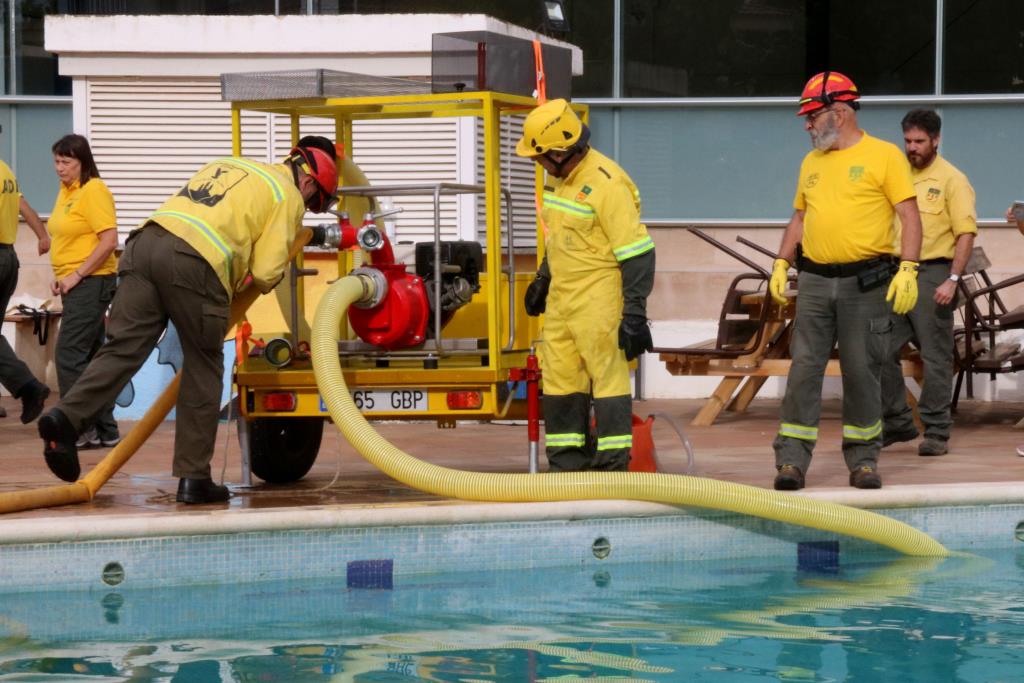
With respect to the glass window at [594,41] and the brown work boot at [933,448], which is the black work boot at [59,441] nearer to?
the brown work boot at [933,448]

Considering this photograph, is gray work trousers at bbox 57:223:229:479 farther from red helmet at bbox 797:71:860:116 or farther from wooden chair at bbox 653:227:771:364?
wooden chair at bbox 653:227:771:364

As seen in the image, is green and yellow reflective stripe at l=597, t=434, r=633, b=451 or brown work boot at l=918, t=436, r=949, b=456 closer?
green and yellow reflective stripe at l=597, t=434, r=633, b=451

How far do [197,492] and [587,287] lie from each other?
6.05 ft

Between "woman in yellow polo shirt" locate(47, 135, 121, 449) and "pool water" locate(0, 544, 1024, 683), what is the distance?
3.34m

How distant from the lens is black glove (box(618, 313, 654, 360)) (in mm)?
7055

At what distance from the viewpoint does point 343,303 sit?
23.4 feet

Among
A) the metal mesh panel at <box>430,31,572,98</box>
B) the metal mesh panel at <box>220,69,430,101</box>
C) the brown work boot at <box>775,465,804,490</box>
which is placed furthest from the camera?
the metal mesh panel at <box>430,31,572,98</box>

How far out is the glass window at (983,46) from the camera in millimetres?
12508

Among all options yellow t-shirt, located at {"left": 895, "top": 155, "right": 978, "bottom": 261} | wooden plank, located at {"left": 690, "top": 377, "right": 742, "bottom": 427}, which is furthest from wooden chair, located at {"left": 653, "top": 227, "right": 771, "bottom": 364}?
yellow t-shirt, located at {"left": 895, "top": 155, "right": 978, "bottom": 261}

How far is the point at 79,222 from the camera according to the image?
935cm

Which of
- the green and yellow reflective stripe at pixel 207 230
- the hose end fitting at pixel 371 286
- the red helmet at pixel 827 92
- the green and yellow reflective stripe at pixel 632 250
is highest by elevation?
the red helmet at pixel 827 92

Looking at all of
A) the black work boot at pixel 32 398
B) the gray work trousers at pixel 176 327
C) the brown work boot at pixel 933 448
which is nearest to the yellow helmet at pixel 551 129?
the gray work trousers at pixel 176 327

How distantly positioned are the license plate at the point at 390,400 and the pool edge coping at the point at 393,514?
686 millimetres

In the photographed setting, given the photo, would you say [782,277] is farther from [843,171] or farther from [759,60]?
[759,60]
